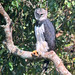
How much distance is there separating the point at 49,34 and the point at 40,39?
19cm

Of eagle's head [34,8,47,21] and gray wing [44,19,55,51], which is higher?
eagle's head [34,8,47,21]

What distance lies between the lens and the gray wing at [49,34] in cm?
405

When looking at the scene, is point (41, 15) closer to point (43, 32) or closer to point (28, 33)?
point (43, 32)

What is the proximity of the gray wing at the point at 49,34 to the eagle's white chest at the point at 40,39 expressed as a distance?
6cm

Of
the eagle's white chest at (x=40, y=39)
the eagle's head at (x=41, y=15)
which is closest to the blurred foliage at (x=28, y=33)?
the eagle's white chest at (x=40, y=39)

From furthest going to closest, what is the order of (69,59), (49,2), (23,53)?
1. (69,59)
2. (49,2)
3. (23,53)

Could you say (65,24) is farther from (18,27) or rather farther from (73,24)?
(18,27)

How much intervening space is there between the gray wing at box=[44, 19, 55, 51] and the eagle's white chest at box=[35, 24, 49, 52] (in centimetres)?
6

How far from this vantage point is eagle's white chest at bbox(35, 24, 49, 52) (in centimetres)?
412

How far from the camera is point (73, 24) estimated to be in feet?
13.0

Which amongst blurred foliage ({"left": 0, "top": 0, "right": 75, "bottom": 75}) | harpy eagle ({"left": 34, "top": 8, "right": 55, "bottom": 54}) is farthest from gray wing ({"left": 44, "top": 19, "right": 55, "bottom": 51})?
blurred foliage ({"left": 0, "top": 0, "right": 75, "bottom": 75})

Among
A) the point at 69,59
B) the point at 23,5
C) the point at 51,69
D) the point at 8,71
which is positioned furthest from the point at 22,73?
the point at 23,5

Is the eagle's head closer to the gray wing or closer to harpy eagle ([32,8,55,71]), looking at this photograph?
harpy eagle ([32,8,55,71])

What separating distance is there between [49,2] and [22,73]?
1.26 meters
